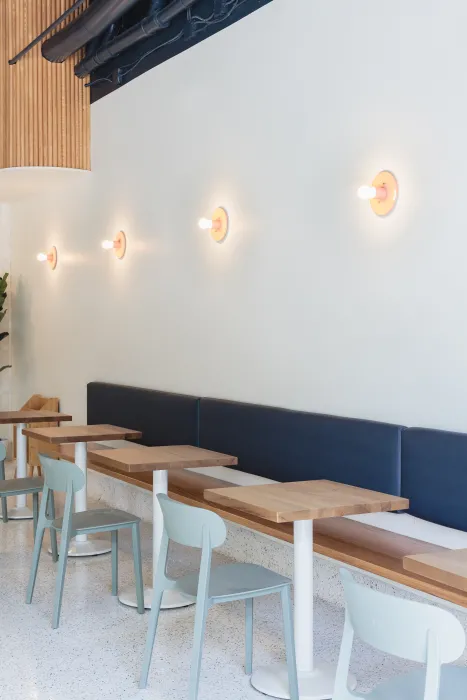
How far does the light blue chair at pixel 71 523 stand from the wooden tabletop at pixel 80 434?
0.87 metres

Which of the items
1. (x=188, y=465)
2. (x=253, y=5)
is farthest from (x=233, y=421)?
(x=253, y=5)

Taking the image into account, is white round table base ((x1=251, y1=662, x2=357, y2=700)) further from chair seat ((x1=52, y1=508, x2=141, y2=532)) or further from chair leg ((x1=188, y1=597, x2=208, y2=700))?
chair seat ((x1=52, y1=508, x2=141, y2=532))

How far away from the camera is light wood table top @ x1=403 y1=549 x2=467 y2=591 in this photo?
6.68ft

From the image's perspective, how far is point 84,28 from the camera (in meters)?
5.54

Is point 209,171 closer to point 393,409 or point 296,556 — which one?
point 393,409

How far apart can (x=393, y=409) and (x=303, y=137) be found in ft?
5.12

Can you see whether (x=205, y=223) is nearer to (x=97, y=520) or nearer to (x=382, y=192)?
(x=382, y=192)

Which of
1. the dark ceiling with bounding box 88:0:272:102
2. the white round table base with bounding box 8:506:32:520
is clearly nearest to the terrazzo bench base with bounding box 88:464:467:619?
the white round table base with bounding box 8:506:32:520

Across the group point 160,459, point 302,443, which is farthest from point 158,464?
point 302,443

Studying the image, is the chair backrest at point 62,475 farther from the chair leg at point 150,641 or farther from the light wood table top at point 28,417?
the light wood table top at point 28,417

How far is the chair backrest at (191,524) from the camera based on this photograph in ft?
8.71

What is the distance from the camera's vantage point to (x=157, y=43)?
5.62m

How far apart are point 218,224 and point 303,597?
2.65 m

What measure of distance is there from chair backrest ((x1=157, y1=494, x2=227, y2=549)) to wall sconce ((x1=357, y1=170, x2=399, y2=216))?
1.71 meters
